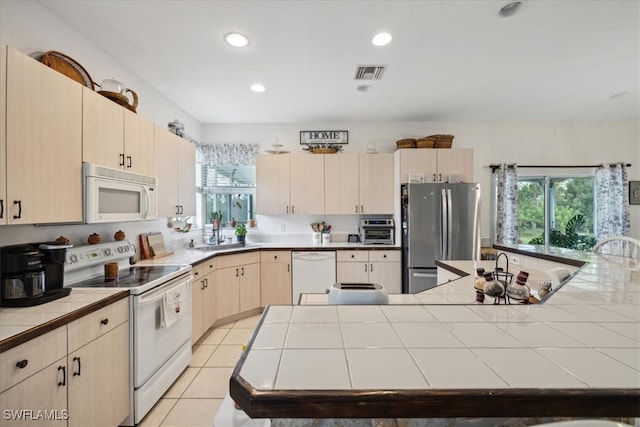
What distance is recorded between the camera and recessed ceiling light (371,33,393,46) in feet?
6.95

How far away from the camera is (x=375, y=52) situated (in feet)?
7.73

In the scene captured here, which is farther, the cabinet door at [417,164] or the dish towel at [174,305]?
the cabinet door at [417,164]

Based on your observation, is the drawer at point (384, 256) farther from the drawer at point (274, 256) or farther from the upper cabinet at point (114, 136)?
the upper cabinet at point (114, 136)

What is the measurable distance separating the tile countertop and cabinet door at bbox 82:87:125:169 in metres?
1.68

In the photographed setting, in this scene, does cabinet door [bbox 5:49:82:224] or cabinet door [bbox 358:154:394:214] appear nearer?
cabinet door [bbox 5:49:82:224]

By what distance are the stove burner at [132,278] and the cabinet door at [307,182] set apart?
6.51 ft

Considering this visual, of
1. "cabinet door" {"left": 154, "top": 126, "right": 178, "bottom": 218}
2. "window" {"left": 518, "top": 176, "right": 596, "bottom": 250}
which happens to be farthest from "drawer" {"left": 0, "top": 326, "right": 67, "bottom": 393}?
"window" {"left": 518, "top": 176, "right": 596, "bottom": 250}

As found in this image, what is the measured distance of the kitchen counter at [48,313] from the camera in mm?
1100

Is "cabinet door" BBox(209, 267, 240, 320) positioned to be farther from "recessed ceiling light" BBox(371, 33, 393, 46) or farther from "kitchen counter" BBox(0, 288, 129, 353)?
"recessed ceiling light" BBox(371, 33, 393, 46)

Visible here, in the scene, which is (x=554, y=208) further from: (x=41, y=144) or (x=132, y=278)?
(x=41, y=144)

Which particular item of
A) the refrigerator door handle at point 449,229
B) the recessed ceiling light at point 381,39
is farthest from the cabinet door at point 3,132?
the refrigerator door handle at point 449,229

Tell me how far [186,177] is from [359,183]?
7.40 feet

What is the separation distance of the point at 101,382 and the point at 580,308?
229 cm

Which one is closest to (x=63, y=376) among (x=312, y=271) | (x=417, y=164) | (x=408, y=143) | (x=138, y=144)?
(x=138, y=144)
